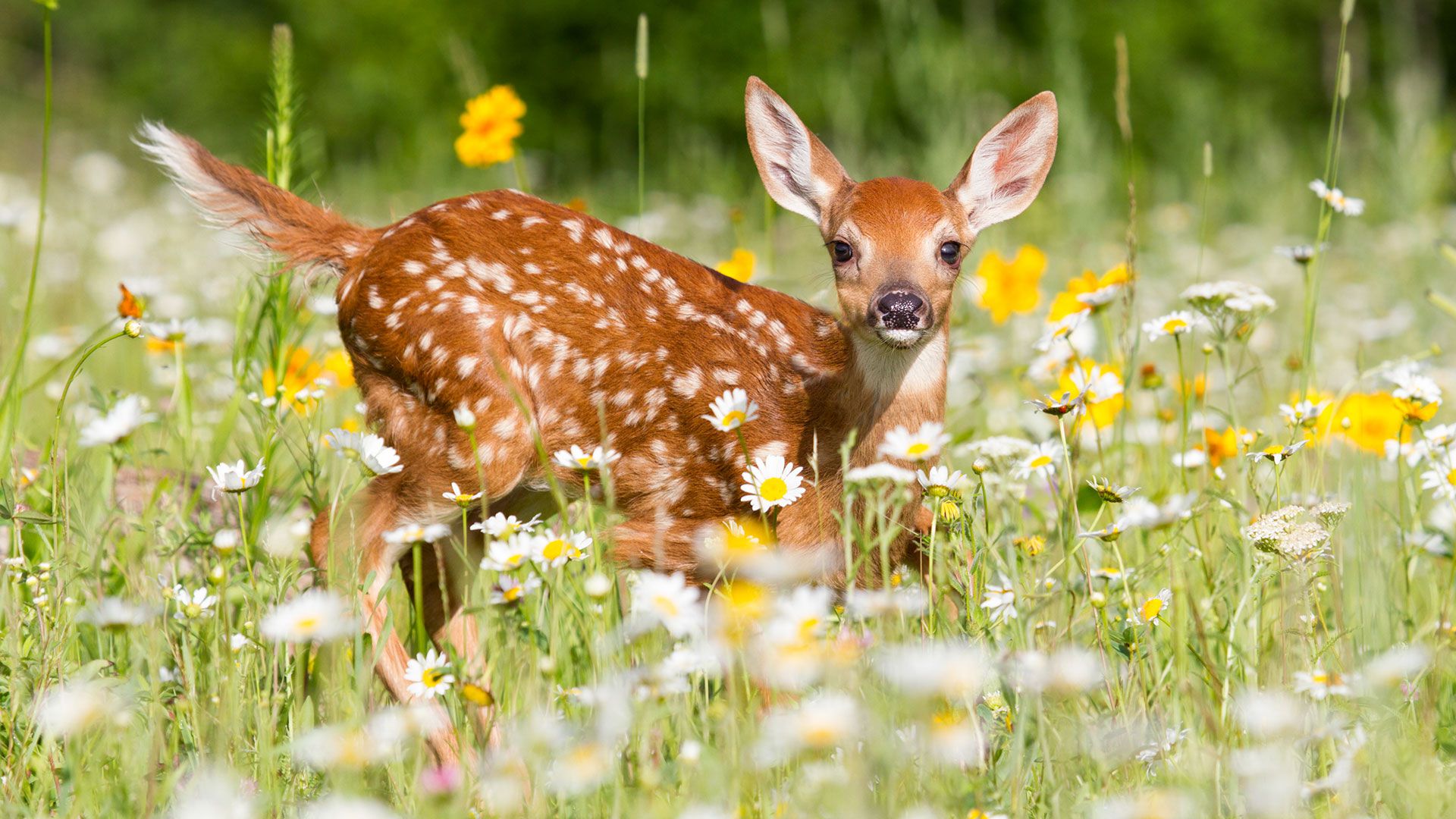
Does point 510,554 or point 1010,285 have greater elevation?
point 1010,285

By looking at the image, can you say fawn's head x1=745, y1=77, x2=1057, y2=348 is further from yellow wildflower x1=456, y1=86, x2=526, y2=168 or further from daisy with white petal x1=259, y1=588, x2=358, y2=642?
daisy with white petal x1=259, y1=588, x2=358, y2=642

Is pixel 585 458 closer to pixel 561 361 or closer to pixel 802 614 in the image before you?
pixel 802 614

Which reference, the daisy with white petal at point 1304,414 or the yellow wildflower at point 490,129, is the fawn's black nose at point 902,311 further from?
the yellow wildflower at point 490,129

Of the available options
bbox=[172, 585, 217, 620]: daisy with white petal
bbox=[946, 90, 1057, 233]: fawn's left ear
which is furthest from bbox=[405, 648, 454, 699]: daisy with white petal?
bbox=[946, 90, 1057, 233]: fawn's left ear

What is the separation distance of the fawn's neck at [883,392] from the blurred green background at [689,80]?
7.23 m

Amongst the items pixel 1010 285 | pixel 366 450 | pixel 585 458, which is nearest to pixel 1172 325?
pixel 1010 285

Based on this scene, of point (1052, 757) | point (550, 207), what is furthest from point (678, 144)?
point (1052, 757)

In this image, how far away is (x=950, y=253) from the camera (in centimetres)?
332

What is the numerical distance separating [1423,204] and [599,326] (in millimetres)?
5101

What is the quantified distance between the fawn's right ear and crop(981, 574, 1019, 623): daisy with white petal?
4.29 ft

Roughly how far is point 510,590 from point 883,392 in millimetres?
1383

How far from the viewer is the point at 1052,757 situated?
225 centimetres

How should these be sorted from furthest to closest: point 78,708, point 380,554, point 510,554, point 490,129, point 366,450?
1. point 490,129
2. point 380,554
3. point 366,450
4. point 510,554
5. point 78,708

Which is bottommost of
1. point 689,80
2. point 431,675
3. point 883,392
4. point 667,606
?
point 431,675
